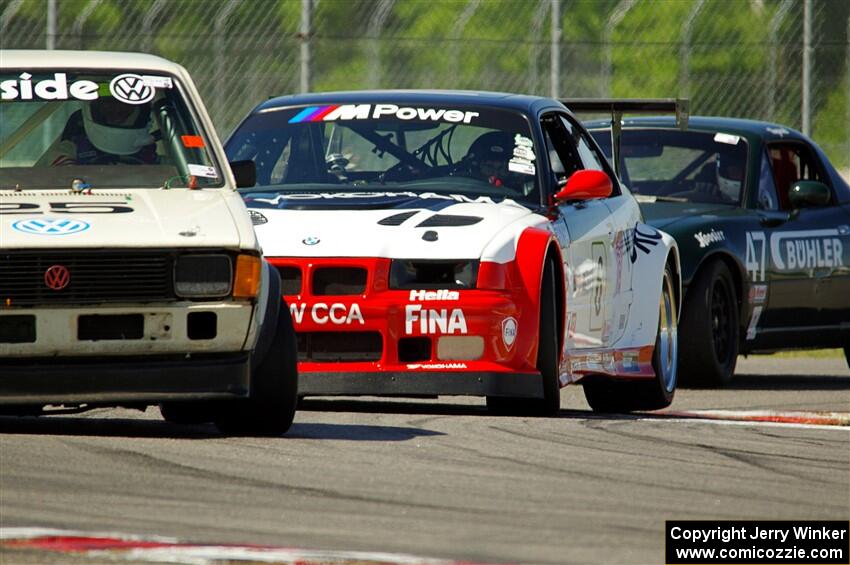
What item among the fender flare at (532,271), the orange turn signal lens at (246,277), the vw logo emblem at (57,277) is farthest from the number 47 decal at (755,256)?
the vw logo emblem at (57,277)

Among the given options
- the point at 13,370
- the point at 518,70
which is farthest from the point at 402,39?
the point at 13,370

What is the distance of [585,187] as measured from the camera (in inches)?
366

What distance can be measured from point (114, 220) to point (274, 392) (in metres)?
0.88

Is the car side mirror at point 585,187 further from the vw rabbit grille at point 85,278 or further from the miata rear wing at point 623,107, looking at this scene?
the vw rabbit grille at point 85,278

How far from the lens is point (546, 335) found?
8.68 metres

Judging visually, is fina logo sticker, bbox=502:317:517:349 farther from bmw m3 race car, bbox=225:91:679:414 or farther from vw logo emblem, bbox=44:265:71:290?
vw logo emblem, bbox=44:265:71:290

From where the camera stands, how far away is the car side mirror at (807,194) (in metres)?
12.8

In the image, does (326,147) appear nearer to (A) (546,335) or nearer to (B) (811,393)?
(A) (546,335)

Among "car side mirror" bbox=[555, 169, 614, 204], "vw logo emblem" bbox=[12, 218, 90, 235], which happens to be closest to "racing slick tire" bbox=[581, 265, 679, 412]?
"car side mirror" bbox=[555, 169, 614, 204]

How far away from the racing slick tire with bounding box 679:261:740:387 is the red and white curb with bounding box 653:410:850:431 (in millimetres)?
1675

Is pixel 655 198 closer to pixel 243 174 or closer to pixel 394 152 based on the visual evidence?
pixel 394 152

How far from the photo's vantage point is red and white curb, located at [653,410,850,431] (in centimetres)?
908

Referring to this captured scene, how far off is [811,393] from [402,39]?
5704mm

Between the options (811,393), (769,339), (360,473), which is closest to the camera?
(360,473)
